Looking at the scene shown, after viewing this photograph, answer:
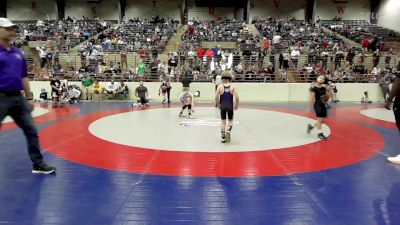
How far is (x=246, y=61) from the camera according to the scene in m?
19.9

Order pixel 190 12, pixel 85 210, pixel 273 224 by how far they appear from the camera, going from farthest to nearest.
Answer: pixel 190 12 → pixel 85 210 → pixel 273 224

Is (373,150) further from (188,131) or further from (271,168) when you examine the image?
(188,131)

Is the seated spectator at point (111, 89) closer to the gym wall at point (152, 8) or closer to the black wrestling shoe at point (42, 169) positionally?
the black wrestling shoe at point (42, 169)

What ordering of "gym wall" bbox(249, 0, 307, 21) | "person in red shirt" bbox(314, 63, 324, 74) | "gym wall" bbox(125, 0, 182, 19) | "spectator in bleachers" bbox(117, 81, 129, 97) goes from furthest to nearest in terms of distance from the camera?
"gym wall" bbox(125, 0, 182, 19) < "gym wall" bbox(249, 0, 307, 21) < "person in red shirt" bbox(314, 63, 324, 74) < "spectator in bleachers" bbox(117, 81, 129, 97)

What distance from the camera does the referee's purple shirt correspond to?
14.8 ft

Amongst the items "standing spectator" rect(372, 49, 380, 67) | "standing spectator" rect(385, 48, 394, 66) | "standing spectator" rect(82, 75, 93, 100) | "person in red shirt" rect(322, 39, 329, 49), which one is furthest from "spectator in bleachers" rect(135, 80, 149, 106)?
"standing spectator" rect(385, 48, 394, 66)

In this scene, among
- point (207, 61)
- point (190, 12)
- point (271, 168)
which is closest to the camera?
point (271, 168)

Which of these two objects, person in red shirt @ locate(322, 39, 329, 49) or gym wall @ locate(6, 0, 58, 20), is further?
gym wall @ locate(6, 0, 58, 20)

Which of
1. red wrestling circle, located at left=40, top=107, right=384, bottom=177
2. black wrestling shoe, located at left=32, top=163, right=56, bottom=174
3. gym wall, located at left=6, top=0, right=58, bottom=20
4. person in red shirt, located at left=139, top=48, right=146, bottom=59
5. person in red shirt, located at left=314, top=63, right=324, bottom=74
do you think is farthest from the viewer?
gym wall, located at left=6, top=0, right=58, bottom=20

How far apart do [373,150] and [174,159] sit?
394cm

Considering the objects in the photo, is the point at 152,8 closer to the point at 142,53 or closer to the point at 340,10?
the point at 142,53

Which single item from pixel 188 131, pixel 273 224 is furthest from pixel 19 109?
pixel 188 131

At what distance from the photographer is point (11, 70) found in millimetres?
4559

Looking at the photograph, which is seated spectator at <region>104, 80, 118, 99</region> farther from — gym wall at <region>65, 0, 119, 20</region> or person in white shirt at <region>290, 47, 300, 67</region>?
gym wall at <region>65, 0, 119, 20</region>
